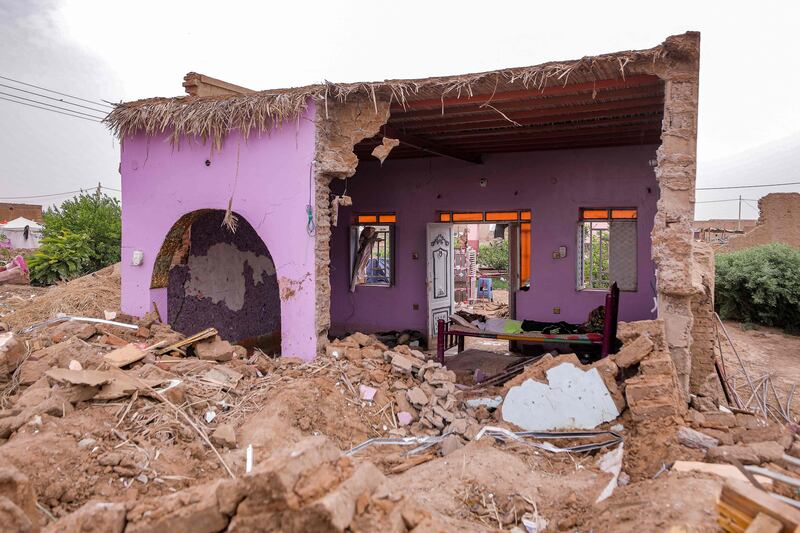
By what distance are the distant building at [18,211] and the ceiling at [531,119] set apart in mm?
→ 31506

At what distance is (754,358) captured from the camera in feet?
37.1

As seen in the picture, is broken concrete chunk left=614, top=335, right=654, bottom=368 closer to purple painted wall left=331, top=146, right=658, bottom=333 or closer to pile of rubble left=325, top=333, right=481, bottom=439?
pile of rubble left=325, top=333, right=481, bottom=439

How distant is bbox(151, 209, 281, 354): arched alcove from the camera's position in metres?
8.77

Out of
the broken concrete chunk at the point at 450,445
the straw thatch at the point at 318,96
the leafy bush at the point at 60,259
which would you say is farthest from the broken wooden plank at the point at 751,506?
the leafy bush at the point at 60,259

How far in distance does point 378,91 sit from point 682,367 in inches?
189

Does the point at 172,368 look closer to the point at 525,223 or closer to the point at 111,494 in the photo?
the point at 111,494

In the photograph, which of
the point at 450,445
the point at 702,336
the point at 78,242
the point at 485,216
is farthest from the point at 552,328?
the point at 78,242

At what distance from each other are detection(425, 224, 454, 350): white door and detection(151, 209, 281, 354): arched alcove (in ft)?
10.5

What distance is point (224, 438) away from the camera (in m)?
5.32

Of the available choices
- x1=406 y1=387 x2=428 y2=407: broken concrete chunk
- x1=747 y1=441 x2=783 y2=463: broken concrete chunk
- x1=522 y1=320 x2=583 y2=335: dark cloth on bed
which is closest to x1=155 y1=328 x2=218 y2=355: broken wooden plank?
x1=406 y1=387 x2=428 y2=407: broken concrete chunk

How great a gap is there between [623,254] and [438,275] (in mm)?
3755

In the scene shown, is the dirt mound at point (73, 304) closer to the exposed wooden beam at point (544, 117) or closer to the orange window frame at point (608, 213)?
the exposed wooden beam at point (544, 117)

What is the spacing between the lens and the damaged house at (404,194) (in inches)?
247

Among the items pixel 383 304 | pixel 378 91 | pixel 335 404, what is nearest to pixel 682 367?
pixel 335 404
